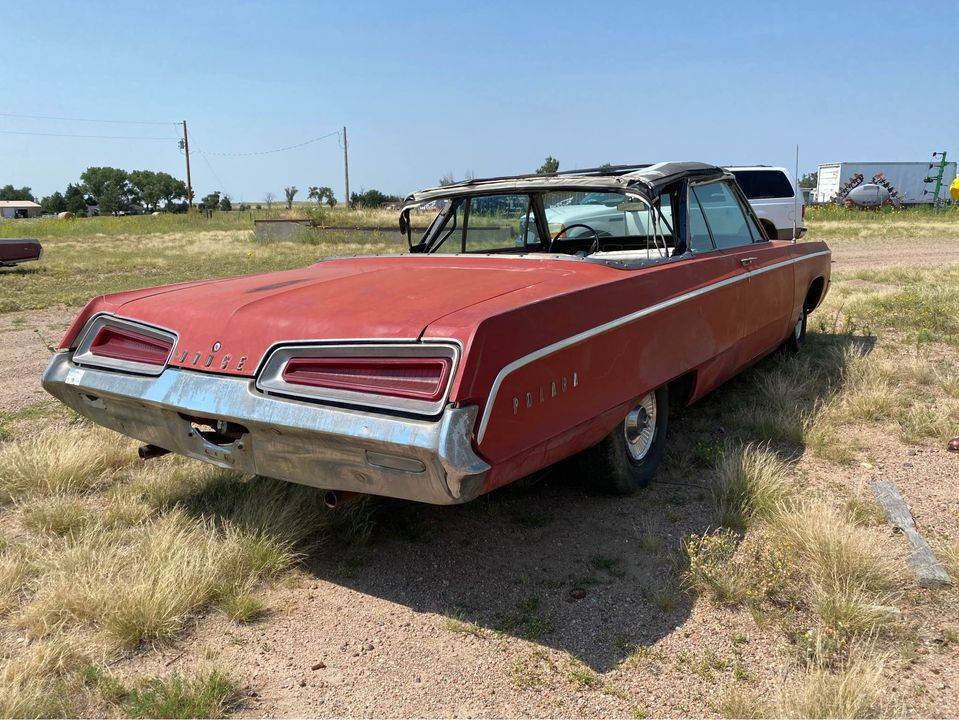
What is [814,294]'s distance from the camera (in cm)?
596

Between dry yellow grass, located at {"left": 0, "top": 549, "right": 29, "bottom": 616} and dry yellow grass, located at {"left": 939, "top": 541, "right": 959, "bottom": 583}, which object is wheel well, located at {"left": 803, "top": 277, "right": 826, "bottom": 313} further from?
dry yellow grass, located at {"left": 0, "top": 549, "right": 29, "bottom": 616}

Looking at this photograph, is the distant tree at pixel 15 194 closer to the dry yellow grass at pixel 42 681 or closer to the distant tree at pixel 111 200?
the distant tree at pixel 111 200

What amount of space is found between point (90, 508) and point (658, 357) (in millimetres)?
2531

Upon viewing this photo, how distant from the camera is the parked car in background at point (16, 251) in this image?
547 inches

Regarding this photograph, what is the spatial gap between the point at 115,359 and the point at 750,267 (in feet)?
10.6

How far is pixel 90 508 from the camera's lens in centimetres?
339

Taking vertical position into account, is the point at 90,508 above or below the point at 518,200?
below

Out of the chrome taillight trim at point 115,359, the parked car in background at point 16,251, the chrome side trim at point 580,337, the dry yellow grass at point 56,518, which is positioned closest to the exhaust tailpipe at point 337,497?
the chrome side trim at point 580,337

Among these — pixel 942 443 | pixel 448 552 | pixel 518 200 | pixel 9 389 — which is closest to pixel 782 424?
pixel 942 443

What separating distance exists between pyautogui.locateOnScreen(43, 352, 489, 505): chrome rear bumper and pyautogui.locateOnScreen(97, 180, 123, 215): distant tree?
98.4 metres

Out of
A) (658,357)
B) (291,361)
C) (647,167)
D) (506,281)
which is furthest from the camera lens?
(647,167)

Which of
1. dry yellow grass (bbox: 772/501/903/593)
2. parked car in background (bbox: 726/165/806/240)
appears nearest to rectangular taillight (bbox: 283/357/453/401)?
dry yellow grass (bbox: 772/501/903/593)

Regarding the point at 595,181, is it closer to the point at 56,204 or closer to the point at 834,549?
the point at 834,549

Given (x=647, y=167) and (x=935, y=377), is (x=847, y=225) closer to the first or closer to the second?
(x=935, y=377)
